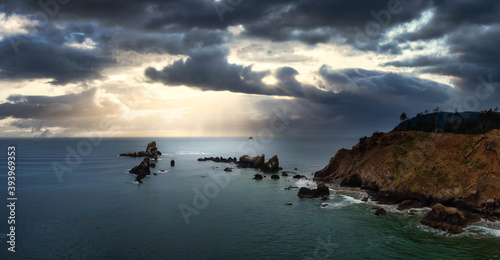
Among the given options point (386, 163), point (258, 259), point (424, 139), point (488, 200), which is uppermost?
point (424, 139)

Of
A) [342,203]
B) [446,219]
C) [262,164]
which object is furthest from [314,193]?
[262,164]

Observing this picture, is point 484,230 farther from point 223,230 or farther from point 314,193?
point 223,230

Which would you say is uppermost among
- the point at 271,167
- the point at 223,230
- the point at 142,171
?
the point at 142,171

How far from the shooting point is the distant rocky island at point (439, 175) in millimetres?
48406

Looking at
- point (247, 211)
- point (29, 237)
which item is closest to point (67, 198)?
point (29, 237)

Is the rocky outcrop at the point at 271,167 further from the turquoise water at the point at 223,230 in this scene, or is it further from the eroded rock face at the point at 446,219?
the eroded rock face at the point at 446,219

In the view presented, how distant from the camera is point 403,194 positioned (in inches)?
2308

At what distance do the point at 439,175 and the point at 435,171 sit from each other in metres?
1.42

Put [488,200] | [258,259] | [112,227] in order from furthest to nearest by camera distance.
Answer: [488,200] < [112,227] < [258,259]

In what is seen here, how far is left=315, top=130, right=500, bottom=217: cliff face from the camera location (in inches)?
2014

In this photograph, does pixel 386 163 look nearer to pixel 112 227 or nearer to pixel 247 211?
pixel 247 211

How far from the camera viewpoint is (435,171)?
58.2m

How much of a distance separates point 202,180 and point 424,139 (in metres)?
68.2

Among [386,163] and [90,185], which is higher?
[386,163]
